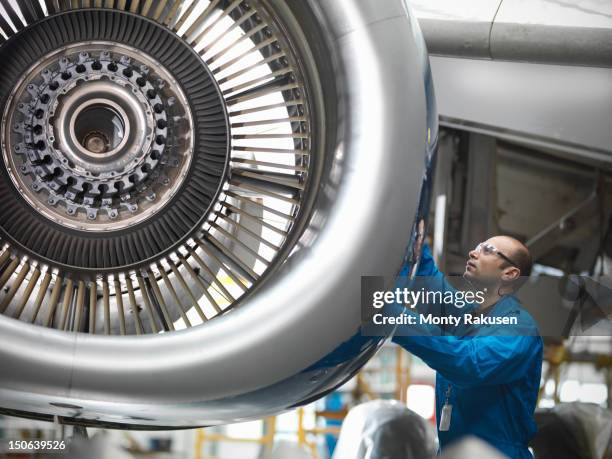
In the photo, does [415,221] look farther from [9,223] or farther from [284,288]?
[9,223]

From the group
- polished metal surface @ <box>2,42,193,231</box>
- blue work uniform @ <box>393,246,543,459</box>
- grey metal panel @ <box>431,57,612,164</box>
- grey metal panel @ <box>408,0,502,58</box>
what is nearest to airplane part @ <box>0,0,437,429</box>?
polished metal surface @ <box>2,42,193,231</box>

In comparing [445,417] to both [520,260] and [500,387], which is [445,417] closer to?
[500,387]

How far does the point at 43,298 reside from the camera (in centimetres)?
137

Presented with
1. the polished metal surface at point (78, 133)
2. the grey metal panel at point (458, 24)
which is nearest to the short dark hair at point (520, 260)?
the polished metal surface at point (78, 133)

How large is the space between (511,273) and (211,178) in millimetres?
675

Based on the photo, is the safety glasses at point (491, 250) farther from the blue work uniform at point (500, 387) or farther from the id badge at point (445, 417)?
the id badge at point (445, 417)

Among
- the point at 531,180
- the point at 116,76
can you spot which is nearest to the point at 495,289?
the point at 116,76

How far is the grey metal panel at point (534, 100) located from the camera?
242cm

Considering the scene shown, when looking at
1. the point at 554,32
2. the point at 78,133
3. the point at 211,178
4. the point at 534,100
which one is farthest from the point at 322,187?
the point at 534,100

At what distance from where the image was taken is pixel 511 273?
1.76 metres

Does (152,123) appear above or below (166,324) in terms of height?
above

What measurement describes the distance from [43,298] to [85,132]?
28cm

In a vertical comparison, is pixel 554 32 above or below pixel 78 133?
above

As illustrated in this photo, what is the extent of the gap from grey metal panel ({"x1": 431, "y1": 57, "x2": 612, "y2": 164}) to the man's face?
82cm
